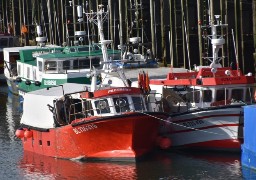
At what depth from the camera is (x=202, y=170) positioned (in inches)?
1257

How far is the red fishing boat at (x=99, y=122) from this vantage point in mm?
32469

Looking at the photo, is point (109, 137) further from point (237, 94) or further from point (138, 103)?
point (237, 94)

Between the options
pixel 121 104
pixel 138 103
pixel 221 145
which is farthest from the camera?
pixel 221 145

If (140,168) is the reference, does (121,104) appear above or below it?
above

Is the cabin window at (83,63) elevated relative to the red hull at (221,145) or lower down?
elevated

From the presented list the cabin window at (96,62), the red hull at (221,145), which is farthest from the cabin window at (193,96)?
the cabin window at (96,62)

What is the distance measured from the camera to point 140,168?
3244cm

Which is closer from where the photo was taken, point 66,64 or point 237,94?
point 237,94

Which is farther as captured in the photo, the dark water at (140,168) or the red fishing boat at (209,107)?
the red fishing boat at (209,107)

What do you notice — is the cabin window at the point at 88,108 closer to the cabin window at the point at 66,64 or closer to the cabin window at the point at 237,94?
the cabin window at the point at 237,94

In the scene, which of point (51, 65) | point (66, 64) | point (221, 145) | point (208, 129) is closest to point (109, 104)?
point (208, 129)

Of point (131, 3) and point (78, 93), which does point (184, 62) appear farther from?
point (78, 93)

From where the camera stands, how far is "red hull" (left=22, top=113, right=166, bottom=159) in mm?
32344

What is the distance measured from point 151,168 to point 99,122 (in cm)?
234
